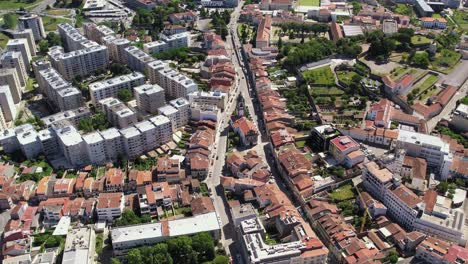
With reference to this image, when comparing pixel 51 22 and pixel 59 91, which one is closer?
pixel 59 91

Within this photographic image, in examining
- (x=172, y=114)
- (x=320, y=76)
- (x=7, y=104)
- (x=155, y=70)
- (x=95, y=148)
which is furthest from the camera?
(x=320, y=76)

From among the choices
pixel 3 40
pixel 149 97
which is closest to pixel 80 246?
pixel 149 97

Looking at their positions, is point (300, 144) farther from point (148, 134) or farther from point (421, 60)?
point (421, 60)

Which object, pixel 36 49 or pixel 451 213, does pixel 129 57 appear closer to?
pixel 36 49

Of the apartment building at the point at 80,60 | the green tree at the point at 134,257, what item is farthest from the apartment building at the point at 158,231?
the apartment building at the point at 80,60

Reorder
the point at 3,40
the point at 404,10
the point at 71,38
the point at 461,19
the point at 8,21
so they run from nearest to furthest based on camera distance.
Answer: the point at 71,38, the point at 3,40, the point at 461,19, the point at 8,21, the point at 404,10

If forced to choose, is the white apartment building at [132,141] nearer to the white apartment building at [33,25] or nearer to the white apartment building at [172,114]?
the white apartment building at [172,114]

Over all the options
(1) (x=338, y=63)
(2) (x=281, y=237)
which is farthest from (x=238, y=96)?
(2) (x=281, y=237)
